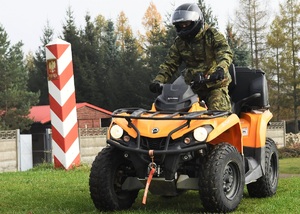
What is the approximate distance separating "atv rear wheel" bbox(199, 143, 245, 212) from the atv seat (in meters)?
1.26

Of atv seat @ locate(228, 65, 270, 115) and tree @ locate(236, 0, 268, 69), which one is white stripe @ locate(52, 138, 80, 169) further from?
tree @ locate(236, 0, 268, 69)

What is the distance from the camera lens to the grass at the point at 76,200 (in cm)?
543

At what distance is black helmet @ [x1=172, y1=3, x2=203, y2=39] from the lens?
19.3ft

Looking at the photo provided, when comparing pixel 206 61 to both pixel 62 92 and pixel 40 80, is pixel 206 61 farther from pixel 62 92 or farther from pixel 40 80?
pixel 40 80

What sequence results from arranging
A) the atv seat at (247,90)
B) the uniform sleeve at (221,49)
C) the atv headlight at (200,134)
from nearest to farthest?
1. the atv headlight at (200,134)
2. the uniform sleeve at (221,49)
3. the atv seat at (247,90)

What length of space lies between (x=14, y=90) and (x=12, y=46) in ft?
14.6

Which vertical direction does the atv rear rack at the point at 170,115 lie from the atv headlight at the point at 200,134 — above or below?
above

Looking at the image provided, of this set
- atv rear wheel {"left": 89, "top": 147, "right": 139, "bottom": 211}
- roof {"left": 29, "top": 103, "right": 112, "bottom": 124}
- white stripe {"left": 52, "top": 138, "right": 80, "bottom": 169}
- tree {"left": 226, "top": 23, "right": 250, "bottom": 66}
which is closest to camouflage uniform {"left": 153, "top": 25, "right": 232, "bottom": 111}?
atv rear wheel {"left": 89, "top": 147, "right": 139, "bottom": 211}

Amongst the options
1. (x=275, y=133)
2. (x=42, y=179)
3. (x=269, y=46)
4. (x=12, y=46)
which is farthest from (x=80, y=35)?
(x=42, y=179)

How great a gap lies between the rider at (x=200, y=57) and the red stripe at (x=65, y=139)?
380 centimetres

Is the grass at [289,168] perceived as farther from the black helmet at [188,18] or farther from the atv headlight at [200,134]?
the atv headlight at [200,134]

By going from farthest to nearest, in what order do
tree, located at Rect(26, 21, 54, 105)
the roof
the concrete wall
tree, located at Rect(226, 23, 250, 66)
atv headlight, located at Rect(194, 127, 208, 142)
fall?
tree, located at Rect(26, 21, 54, 105) < tree, located at Rect(226, 23, 250, 66) < the roof < the concrete wall < atv headlight, located at Rect(194, 127, 208, 142)

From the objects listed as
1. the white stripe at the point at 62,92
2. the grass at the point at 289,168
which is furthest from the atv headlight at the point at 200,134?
the grass at the point at 289,168

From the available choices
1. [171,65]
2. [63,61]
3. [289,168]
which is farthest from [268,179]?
[289,168]
